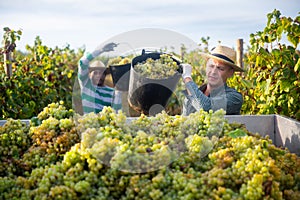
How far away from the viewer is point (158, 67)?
9.74 ft

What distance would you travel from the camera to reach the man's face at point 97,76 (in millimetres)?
3576

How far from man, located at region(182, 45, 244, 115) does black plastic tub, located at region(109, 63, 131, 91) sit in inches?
20.4

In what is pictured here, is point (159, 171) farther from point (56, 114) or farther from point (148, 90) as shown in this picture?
point (148, 90)

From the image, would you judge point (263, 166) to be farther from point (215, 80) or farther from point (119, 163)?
point (215, 80)

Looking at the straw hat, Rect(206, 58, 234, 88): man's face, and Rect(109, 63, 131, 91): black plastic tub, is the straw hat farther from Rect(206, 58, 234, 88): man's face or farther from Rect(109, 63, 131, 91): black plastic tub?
Rect(109, 63, 131, 91): black plastic tub

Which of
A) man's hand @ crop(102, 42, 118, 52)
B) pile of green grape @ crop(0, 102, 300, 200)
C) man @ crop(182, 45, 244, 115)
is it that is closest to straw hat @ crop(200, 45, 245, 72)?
man @ crop(182, 45, 244, 115)

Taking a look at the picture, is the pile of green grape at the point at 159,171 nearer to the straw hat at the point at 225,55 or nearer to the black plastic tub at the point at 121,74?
A: the black plastic tub at the point at 121,74

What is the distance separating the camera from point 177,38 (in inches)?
110

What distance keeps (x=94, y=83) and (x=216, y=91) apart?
1.25m

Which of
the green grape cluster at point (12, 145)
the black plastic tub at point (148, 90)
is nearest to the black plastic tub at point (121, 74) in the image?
the black plastic tub at point (148, 90)

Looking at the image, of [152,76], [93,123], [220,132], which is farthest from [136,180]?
[152,76]

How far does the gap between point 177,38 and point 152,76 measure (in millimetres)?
340

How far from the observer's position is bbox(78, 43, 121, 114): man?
3.40 metres

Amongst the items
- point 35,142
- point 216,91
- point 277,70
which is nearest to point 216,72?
point 216,91
